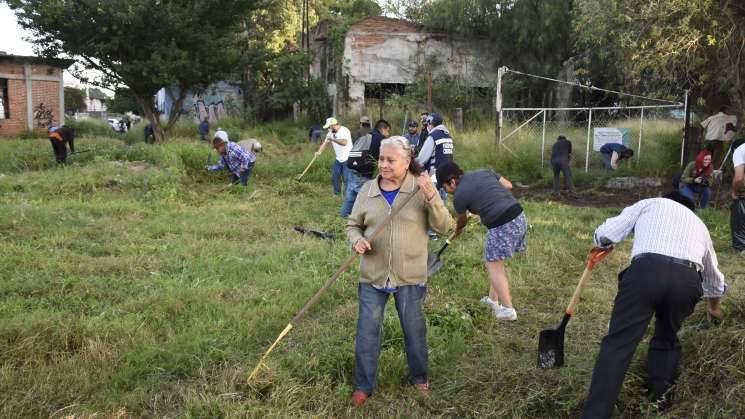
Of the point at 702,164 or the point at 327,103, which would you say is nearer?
the point at 702,164

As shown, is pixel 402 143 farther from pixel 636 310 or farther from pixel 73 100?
pixel 73 100

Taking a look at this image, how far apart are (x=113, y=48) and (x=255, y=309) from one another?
15.2m

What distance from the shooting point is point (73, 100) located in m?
49.8

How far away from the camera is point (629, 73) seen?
39.7ft

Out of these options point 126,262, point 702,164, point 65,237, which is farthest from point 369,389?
point 702,164

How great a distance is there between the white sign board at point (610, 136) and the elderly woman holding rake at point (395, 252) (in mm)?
11828

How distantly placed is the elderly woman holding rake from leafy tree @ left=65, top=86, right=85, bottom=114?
157ft

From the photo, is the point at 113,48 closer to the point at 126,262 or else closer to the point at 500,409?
the point at 126,262

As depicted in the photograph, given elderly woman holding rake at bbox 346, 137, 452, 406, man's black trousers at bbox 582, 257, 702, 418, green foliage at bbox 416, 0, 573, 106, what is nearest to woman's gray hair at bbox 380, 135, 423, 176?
elderly woman holding rake at bbox 346, 137, 452, 406

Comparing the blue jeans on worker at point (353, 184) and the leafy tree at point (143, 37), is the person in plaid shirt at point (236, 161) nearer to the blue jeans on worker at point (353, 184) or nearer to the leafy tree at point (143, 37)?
the blue jeans on worker at point (353, 184)

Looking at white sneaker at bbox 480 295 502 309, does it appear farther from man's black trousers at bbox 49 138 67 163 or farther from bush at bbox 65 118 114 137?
bush at bbox 65 118 114 137

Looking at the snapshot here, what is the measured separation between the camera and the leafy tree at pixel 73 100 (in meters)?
48.0

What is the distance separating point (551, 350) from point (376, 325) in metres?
1.24

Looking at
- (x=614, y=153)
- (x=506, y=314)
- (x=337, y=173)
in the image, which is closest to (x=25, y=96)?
(x=337, y=173)
